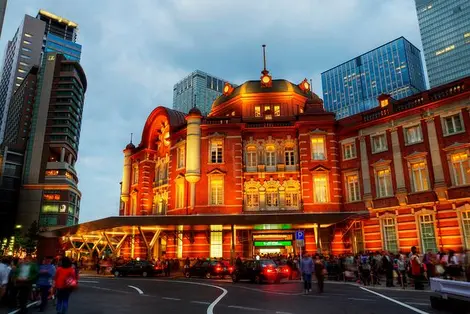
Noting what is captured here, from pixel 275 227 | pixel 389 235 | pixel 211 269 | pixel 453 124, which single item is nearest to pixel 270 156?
pixel 275 227

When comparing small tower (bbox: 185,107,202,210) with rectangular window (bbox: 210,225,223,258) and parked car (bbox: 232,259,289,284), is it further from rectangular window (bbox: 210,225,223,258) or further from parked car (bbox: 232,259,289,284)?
parked car (bbox: 232,259,289,284)

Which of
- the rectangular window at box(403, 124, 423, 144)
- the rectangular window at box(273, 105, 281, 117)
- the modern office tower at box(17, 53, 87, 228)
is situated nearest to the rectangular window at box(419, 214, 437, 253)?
the rectangular window at box(403, 124, 423, 144)

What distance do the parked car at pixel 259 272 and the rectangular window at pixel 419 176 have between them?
45.8ft

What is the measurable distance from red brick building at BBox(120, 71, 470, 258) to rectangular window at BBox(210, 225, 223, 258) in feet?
0.29

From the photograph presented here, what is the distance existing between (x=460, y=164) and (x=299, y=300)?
19.9 meters

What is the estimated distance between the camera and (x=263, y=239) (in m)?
35.3

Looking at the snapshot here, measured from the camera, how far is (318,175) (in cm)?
3547

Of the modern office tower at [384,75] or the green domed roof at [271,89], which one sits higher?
the modern office tower at [384,75]

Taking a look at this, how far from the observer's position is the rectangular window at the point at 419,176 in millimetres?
29967

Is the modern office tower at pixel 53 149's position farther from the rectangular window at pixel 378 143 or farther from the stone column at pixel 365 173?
the rectangular window at pixel 378 143

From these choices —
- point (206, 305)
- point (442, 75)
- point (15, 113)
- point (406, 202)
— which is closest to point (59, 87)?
point (15, 113)

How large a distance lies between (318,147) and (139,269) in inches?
736

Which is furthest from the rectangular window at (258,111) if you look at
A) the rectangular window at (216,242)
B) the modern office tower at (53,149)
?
the modern office tower at (53,149)

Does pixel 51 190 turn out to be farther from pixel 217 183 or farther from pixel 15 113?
pixel 217 183
